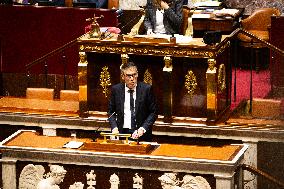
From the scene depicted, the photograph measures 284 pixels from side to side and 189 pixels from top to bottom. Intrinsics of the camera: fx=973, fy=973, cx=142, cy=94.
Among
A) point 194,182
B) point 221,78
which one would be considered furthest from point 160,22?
point 194,182

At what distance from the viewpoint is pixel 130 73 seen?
1023 cm

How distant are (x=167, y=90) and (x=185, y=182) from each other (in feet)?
7.93

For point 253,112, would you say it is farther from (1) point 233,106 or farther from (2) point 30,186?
(2) point 30,186

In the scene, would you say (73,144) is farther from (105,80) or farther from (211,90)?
(211,90)

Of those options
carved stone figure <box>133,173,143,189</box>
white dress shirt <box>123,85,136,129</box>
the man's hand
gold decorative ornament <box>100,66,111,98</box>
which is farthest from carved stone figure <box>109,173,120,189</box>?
the man's hand

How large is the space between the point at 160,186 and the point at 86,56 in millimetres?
2874

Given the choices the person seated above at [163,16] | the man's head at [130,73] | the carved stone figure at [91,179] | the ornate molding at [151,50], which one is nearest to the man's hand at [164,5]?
the person seated above at [163,16]

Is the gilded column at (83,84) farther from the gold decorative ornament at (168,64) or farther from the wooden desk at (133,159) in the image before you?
the wooden desk at (133,159)

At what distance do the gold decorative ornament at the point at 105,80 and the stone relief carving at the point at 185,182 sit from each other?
8.88ft

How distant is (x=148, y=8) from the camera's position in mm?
12211

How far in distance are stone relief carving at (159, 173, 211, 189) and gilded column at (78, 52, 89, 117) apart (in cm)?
282

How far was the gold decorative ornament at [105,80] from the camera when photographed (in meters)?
12.0

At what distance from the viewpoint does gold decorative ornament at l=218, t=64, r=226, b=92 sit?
11.8 m

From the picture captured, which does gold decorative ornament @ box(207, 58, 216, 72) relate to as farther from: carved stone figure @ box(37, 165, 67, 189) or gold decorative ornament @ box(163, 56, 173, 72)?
carved stone figure @ box(37, 165, 67, 189)
